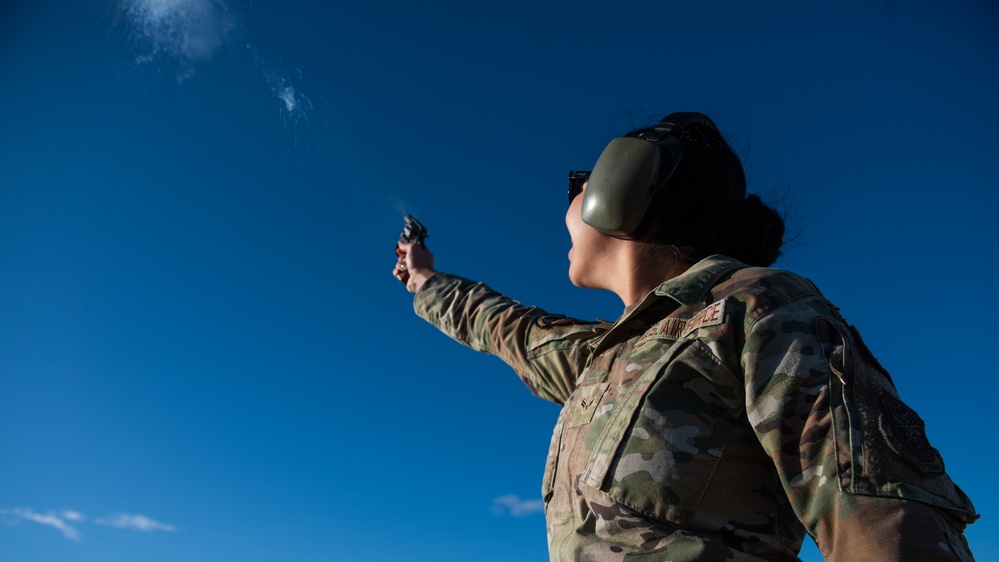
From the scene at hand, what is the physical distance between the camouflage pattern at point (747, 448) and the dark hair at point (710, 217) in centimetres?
46

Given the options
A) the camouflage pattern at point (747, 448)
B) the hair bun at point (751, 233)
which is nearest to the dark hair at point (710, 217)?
the hair bun at point (751, 233)

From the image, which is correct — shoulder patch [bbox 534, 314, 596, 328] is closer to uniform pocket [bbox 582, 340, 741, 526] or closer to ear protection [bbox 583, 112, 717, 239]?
ear protection [bbox 583, 112, 717, 239]

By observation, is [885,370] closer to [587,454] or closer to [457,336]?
[587,454]

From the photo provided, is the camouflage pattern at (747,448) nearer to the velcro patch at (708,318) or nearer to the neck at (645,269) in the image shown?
the velcro patch at (708,318)

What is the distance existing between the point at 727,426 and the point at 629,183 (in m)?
1.34

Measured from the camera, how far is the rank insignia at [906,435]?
1.94m

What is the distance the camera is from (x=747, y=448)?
2264mm

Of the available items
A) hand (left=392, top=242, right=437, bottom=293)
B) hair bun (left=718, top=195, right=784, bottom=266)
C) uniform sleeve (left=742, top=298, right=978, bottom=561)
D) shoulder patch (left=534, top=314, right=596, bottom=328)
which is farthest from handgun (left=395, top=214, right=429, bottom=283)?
uniform sleeve (left=742, top=298, right=978, bottom=561)

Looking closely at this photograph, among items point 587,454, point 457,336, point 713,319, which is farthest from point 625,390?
point 457,336

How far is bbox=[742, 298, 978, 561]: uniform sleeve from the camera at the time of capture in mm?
1811

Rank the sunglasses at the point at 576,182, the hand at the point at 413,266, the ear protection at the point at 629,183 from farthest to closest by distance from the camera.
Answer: the hand at the point at 413,266
the sunglasses at the point at 576,182
the ear protection at the point at 629,183

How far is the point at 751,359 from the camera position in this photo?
2174 millimetres

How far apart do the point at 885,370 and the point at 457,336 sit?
130 inches

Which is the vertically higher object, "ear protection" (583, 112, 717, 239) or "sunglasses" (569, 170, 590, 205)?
"sunglasses" (569, 170, 590, 205)
